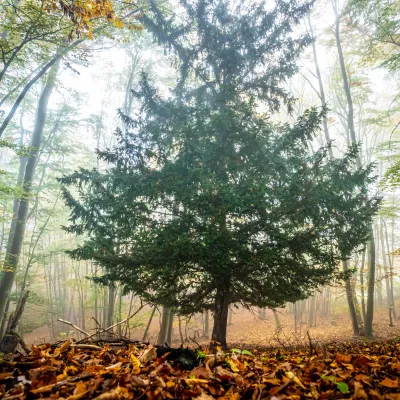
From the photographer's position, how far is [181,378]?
1.60 meters

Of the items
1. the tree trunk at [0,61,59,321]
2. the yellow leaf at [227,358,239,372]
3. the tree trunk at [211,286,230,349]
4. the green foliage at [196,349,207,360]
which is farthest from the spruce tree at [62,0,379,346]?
the tree trunk at [0,61,59,321]

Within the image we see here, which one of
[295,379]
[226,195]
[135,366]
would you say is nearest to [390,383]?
[295,379]

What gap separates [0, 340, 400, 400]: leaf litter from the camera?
142cm

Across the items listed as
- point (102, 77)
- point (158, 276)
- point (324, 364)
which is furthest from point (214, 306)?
point (102, 77)

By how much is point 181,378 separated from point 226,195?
13.1ft

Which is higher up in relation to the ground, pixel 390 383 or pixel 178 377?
pixel 390 383

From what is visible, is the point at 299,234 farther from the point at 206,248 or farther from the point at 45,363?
the point at 45,363

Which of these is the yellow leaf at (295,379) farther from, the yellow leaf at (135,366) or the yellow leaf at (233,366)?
the yellow leaf at (135,366)

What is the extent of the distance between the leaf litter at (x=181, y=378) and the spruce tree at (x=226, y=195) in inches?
129

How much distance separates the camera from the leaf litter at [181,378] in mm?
1419

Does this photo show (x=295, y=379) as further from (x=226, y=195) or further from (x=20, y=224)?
(x=20, y=224)

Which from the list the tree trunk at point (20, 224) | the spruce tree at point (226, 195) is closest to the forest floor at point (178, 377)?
the spruce tree at point (226, 195)

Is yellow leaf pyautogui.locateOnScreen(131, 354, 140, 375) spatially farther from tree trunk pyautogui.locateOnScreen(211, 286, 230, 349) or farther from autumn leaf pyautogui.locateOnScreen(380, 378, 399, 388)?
tree trunk pyautogui.locateOnScreen(211, 286, 230, 349)

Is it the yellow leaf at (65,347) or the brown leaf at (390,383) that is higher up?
the brown leaf at (390,383)
